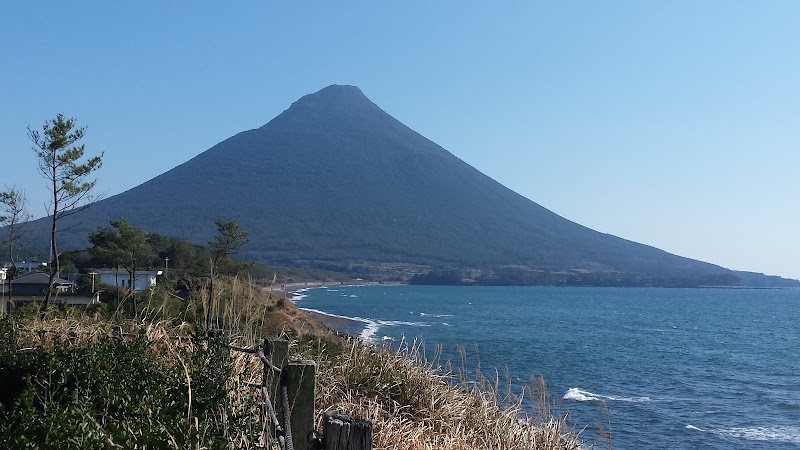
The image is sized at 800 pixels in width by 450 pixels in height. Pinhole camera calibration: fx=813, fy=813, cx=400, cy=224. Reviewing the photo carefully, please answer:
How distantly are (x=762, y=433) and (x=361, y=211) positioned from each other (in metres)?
128

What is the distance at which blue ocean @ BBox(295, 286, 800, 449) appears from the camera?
17.4m

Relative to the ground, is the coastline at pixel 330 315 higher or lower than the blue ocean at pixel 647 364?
higher

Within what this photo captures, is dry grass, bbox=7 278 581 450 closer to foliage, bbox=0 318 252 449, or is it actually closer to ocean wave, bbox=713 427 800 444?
A: foliage, bbox=0 318 252 449

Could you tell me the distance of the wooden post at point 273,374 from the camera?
305 cm

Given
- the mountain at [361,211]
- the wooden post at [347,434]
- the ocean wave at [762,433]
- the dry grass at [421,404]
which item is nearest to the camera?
the wooden post at [347,434]

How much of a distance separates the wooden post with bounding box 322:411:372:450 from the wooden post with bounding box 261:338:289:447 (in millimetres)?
449

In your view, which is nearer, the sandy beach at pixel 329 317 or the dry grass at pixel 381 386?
the dry grass at pixel 381 386

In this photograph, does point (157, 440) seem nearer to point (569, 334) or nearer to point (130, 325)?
point (130, 325)

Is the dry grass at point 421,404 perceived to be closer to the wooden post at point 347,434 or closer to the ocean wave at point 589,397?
→ the wooden post at point 347,434

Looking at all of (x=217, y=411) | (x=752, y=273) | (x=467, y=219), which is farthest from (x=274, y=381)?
(x=752, y=273)

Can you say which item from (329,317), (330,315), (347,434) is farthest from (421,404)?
(330,315)

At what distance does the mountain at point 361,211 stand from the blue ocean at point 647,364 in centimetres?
6751

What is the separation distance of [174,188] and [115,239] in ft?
411

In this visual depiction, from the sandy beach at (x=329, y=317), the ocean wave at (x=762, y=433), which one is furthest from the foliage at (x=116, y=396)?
the sandy beach at (x=329, y=317)
